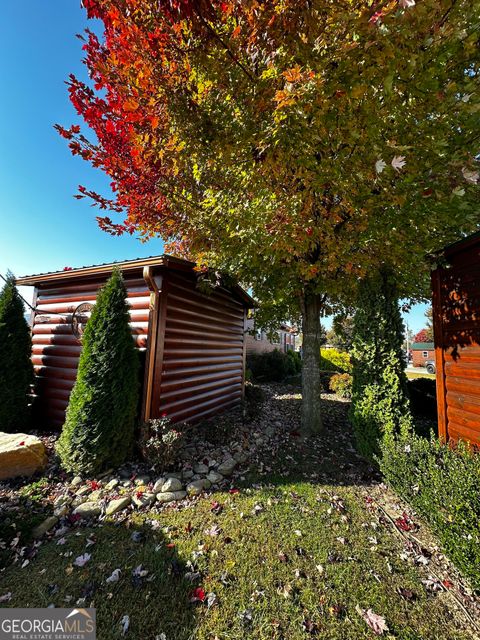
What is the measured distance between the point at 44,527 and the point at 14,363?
3.55 meters

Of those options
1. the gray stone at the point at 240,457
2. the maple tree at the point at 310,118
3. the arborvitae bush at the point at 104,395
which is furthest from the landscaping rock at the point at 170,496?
the maple tree at the point at 310,118

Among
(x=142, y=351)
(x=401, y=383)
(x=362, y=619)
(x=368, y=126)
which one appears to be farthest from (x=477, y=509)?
(x=142, y=351)

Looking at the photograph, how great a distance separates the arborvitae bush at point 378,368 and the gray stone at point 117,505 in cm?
375

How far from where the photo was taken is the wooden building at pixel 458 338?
327 cm

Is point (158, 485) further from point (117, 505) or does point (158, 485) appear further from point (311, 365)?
point (311, 365)

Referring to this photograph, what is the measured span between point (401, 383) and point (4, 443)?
639 cm

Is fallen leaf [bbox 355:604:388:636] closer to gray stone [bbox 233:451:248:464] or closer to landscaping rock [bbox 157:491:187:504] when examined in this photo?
landscaping rock [bbox 157:491:187:504]

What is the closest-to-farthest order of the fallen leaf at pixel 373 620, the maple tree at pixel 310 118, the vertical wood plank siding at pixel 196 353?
the fallen leaf at pixel 373 620, the maple tree at pixel 310 118, the vertical wood plank siding at pixel 196 353

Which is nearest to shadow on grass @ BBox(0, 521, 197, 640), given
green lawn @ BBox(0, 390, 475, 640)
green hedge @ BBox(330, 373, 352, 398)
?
green lawn @ BBox(0, 390, 475, 640)

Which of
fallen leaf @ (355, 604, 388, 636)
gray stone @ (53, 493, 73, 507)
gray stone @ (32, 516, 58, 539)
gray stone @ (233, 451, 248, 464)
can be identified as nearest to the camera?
fallen leaf @ (355, 604, 388, 636)

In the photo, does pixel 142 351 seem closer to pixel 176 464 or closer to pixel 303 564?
pixel 176 464

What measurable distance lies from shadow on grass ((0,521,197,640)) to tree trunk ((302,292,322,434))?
364 cm

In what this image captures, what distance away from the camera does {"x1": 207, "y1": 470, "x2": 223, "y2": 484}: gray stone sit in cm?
397

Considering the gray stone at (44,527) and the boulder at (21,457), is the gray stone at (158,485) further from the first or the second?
the boulder at (21,457)
